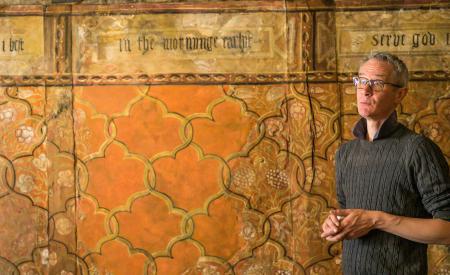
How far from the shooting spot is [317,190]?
295 cm

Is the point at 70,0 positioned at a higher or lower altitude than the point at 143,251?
higher

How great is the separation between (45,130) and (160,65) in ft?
2.47

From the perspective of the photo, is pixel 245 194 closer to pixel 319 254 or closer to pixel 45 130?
pixel 319 254

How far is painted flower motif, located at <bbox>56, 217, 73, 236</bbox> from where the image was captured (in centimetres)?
303

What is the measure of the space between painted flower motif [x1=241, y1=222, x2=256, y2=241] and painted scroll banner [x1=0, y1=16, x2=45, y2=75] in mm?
1444

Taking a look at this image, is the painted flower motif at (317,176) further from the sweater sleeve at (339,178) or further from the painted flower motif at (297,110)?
the sweater sleeve at (339,178)

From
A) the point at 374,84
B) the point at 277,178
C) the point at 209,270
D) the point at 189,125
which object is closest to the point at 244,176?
the point at 277,178

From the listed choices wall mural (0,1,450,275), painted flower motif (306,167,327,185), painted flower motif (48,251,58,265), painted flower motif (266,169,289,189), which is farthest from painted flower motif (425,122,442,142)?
painted flower motif (48,251,58,265)

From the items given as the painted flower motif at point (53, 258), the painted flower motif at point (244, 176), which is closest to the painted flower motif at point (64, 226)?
the painted flower motif at point (53, 258)

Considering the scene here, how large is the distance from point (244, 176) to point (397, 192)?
4.19ft

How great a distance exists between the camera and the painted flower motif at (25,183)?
3.06 m

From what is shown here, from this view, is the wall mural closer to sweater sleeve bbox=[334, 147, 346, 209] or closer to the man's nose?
sweater sleeve bbox=[334, 147, 346, 209]

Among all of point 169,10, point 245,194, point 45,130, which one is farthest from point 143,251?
point 169,10

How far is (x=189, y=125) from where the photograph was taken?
9.87 ft
